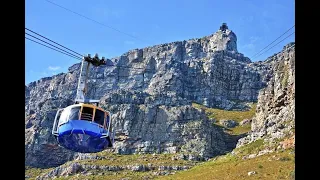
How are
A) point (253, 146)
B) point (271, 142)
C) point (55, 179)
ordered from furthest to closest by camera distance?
point (55, 179)
point (253, 146)
point (271, 142)

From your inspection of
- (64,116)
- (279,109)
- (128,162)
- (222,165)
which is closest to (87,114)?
(64,116)

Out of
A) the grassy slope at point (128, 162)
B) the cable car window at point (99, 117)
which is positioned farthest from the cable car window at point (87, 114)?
the grassy slope at point (128, 162)

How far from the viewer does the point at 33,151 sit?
18825 centimetres

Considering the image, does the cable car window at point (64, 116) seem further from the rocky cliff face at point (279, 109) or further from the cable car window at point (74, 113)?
the rocky cliff face at point (279, 109)

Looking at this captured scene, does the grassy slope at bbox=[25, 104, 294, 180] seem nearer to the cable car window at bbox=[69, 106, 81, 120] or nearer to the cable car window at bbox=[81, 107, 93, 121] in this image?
the cable car window at bbox=[81, 107, 93, 121]

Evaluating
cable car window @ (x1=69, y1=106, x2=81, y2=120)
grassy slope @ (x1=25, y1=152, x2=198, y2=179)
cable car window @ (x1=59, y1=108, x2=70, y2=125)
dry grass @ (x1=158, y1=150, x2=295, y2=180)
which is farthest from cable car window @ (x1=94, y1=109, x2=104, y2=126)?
grassy slope @ (x1=25, y1=152, x2=198, y2=179)

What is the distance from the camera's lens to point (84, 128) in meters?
21.9

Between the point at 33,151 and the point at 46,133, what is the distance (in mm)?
11241

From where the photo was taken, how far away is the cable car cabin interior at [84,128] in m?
21.9

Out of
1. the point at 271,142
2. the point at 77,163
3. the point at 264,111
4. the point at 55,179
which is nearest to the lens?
the point at 271,142

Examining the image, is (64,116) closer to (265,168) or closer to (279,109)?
(265,168)

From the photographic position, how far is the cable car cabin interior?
21.9m
